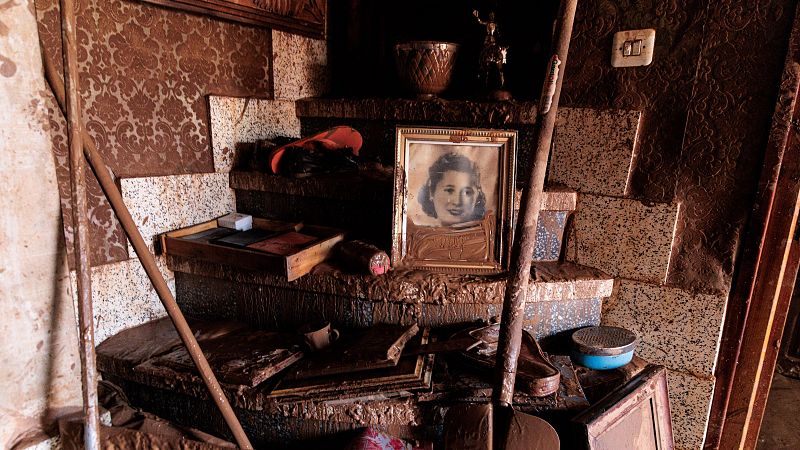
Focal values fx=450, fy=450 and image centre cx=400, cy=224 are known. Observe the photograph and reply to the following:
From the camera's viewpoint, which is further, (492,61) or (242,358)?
(492,61)

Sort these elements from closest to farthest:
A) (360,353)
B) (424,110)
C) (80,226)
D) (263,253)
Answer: (80,226)
(360,353)
(263,253)
(424,110)

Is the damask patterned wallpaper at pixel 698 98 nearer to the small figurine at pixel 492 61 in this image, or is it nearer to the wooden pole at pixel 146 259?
the small figurine at pixel 492 61

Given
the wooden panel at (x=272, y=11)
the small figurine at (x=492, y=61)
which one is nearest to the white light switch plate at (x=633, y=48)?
the small figurine at (x=492, y=61)

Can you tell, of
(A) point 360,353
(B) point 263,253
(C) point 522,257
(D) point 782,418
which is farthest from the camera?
(D) point 782,418

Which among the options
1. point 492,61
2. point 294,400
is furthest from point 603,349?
point 492,61

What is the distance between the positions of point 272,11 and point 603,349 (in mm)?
2108

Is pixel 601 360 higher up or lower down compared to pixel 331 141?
lower down

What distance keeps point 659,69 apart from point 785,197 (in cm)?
64

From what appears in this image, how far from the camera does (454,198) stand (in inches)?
68.8

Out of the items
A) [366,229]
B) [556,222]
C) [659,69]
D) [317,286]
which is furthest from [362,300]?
[659,69]

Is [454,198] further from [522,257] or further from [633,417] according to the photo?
[633,417]

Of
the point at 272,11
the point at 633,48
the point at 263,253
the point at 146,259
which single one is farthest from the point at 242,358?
the point at 633,48

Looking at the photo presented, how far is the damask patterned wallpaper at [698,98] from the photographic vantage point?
159 centimetres

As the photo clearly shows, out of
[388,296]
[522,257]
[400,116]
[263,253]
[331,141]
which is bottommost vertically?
[388,296]
